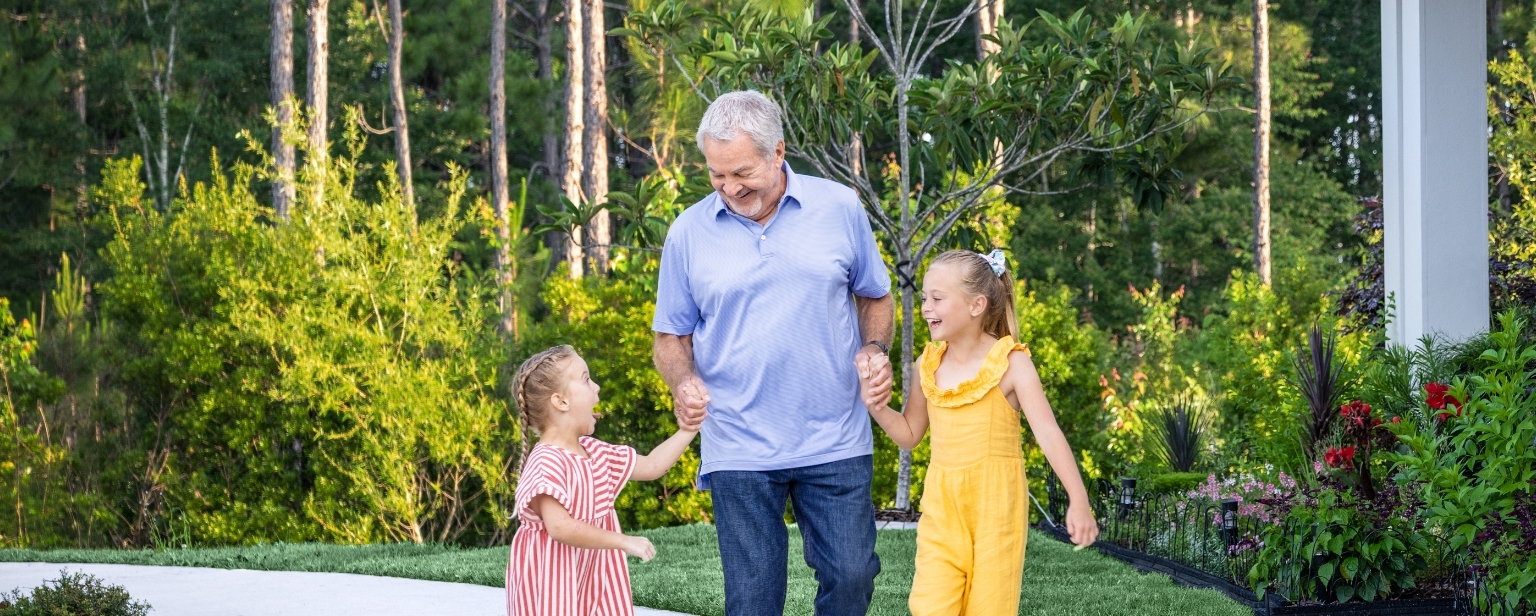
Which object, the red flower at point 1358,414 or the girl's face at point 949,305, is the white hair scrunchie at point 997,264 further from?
the red flower at point 1358,414

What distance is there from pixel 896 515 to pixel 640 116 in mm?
8587

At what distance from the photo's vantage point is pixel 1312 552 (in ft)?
14.4

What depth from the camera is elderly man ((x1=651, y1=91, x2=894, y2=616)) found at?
3029mm

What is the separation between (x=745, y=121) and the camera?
2.91m

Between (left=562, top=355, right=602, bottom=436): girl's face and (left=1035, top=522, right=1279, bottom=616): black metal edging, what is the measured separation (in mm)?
2547

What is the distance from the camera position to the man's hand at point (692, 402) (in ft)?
10.1

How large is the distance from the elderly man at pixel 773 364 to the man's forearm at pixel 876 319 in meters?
0.07

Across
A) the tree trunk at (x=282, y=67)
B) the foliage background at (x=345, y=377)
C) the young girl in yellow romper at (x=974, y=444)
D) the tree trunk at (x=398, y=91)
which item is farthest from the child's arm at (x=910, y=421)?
the tree trunk at (x=398, y=91)

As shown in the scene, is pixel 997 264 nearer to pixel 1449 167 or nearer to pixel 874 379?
pixel 874 379

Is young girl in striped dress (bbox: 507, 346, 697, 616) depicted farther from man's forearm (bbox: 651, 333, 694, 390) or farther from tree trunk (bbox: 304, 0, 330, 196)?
tree trunk (bbox: 304, 0, 330, 196)

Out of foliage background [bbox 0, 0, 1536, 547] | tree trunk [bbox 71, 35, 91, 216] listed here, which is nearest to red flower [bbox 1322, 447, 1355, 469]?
foliage background [bbox 0, 0, 1536, 547]

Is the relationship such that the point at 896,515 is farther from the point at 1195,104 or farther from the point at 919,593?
the point at 1195,104

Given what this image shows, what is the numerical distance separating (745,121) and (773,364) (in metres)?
0.53

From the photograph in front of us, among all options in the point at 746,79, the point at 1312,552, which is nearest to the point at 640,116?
the point at 746,79
